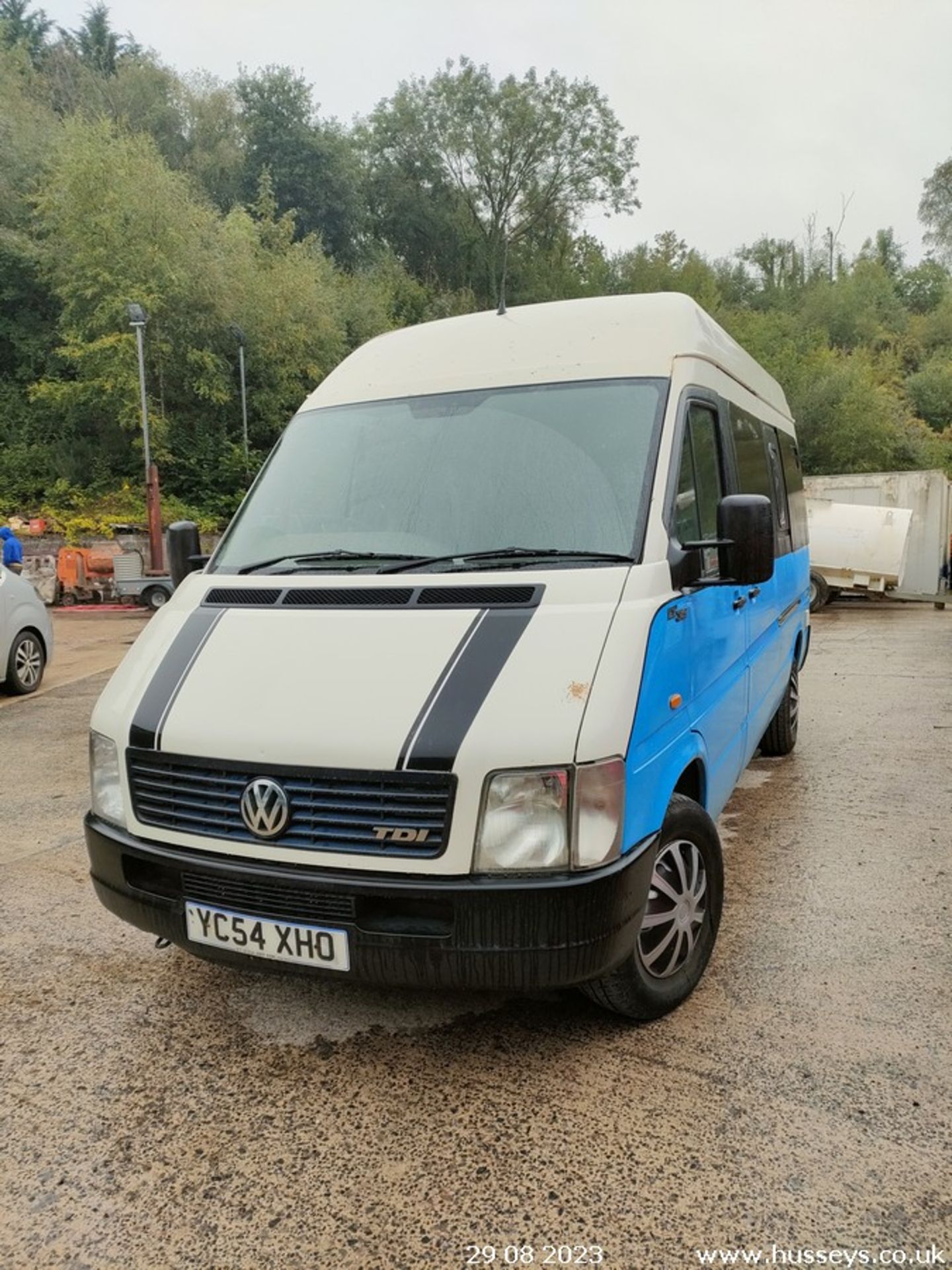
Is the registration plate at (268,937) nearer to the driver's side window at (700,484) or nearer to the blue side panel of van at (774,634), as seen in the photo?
the driver's side window at (700,484)

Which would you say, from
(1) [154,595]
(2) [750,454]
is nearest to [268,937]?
(2) [750,454]

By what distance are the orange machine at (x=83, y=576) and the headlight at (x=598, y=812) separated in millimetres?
21135

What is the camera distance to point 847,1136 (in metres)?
2.40

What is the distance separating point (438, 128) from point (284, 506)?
5004 cm


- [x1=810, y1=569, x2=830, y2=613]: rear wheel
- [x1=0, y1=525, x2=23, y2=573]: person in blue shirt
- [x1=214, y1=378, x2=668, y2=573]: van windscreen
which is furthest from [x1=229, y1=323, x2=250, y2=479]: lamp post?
[x1=214, y1=378, x2=668, y2=573]: van windscreen

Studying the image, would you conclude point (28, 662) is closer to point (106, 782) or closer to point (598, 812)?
point (106, 782)

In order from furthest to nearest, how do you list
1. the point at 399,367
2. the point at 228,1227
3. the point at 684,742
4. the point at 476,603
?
1. the point at 399,367
2. the point at 684,742
3. the point at 476,603
4. the point at 228,1227

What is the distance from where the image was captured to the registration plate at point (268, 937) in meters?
2.50

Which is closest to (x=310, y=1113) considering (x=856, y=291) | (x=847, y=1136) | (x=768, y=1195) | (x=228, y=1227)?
(x=228, y=1227)

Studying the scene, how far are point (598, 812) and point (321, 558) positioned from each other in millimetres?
1450

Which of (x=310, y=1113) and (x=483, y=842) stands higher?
(x=483, y=842)

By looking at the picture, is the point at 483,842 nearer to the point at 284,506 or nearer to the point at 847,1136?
the point at 847,1136

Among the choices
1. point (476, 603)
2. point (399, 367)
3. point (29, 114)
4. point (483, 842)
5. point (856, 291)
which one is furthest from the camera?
point (856, 291)

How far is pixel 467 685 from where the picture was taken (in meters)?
2.51
